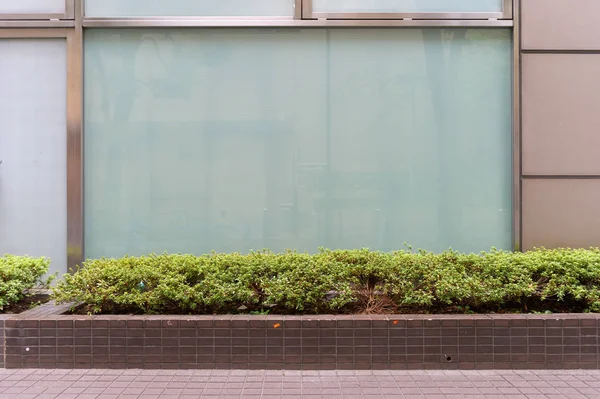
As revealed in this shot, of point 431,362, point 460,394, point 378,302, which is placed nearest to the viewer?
point 460,394

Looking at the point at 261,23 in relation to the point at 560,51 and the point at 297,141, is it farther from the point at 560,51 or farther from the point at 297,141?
the point at 560,51

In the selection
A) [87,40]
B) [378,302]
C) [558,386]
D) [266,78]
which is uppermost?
[87,40]

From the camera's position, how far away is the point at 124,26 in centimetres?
730

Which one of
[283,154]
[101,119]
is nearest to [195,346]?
[283,154]

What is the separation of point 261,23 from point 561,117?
16.1ft

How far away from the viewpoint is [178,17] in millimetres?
7293

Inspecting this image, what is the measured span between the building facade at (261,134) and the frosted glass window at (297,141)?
0.02 m

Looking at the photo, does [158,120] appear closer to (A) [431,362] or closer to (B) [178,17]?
(B) [178,17]

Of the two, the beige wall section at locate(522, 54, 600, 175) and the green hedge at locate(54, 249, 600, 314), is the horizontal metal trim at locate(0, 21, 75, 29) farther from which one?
the beige wall section at locate(522, 54, 600, 175)

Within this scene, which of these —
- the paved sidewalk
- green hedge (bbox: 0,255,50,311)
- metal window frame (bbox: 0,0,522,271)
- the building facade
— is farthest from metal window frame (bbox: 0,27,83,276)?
the paved sidewalk

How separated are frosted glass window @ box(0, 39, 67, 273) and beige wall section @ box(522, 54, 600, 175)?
740cm

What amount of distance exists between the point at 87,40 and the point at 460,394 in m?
7.25

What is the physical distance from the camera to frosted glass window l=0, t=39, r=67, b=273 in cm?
741

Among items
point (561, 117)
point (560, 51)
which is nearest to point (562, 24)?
point (560, 51)
